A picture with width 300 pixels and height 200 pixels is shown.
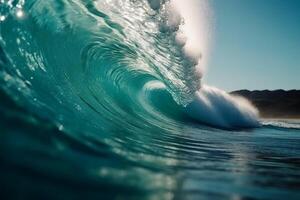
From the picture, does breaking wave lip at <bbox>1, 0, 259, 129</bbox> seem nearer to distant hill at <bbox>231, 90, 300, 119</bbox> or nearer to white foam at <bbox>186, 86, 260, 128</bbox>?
white foam at <bbox>186, 86, 260, 128</bbox>

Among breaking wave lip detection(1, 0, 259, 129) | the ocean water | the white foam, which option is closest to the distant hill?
the white foam

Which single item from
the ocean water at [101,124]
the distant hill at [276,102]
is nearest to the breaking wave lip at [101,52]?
the ocean water at [101,124]

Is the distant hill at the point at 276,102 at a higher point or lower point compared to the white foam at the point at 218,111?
higher

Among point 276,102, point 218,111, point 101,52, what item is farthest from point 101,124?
point 276,102

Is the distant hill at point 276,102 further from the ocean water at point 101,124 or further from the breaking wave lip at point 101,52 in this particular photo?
the ocean water at point 101,124

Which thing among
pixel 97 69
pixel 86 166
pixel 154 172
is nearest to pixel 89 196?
pixel 86 166

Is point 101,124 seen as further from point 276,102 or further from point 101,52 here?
point 276,102
